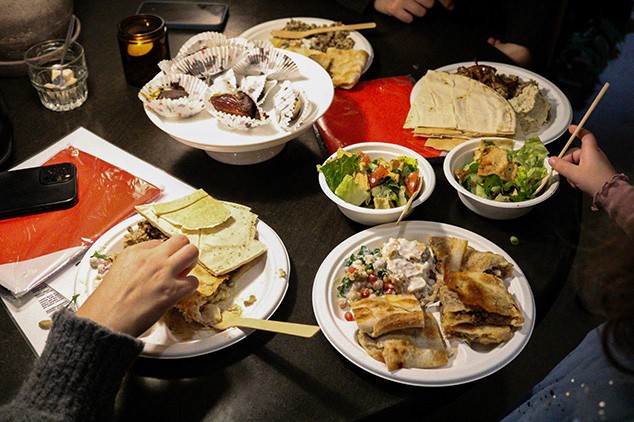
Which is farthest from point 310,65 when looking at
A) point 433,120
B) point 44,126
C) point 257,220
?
point 44,126

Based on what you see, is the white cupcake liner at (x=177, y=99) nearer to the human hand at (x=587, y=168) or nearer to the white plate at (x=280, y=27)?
the white plate at (x=280, y=27)

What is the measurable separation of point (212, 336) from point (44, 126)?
118 cm

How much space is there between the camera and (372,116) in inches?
83.2

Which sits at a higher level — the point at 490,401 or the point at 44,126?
the point at 44,126

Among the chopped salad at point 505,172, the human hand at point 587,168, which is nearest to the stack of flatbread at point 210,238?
the chopped salad at point 505,172

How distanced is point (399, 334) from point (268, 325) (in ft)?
0.97

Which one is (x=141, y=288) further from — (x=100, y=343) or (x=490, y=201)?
(x=490, y=201)

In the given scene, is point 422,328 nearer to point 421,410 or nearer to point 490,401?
point 421,410

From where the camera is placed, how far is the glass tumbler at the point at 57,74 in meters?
2.05

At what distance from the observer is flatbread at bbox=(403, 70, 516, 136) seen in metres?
1.98

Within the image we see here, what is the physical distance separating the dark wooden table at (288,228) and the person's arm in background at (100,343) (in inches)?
4.7

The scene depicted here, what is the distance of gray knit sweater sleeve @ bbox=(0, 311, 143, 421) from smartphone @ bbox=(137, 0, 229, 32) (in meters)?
1.69

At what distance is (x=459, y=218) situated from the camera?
1.71 meters

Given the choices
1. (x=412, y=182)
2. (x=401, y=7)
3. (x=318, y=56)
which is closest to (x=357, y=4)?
(x=401, y=7)
